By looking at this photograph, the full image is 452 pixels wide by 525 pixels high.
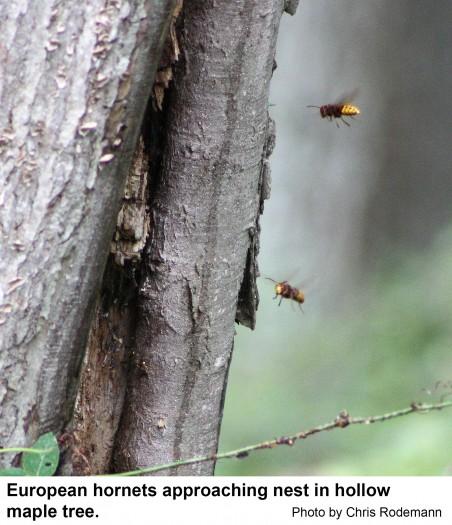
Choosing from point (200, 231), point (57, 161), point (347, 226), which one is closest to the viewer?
point (57, 161)

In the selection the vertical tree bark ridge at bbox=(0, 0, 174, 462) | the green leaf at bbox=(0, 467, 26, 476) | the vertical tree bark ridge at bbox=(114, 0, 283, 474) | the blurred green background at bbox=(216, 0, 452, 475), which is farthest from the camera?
the blurred green background at bbox=(216, 0, 452, 475)

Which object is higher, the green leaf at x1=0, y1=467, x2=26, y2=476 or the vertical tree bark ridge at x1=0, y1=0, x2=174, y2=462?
the vertical tree bark ridge at x1=0, y1=0, x2=174, y2=462

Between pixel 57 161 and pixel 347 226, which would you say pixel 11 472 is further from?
pixel 347 226

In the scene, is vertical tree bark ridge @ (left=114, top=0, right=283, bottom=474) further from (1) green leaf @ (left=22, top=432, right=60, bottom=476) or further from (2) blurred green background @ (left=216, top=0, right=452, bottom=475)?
(2) blurred green background @ (left=216, top=0, right=452, bottom=475)

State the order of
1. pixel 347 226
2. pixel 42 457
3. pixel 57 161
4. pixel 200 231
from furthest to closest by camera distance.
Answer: pixel 347 226
pixel 200 231
pixel 42 457
pixel 57 161

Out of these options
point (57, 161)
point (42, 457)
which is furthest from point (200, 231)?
point (42, 457)

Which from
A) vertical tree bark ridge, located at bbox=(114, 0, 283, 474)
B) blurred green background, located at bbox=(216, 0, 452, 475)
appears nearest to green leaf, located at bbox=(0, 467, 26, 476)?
vertical tree bark ridge, located at bbox=(114, 0, 283, 474)

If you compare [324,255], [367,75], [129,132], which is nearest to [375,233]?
[324,255]

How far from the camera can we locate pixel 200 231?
1469 millimetres

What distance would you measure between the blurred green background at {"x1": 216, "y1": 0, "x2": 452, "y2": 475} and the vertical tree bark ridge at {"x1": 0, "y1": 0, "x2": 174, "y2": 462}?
10.4 ft

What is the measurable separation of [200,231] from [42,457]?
495 millimetres

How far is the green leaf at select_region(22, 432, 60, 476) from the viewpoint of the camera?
1.26 metres

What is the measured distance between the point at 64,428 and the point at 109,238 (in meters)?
0.34

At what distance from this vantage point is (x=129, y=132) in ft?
3.95
